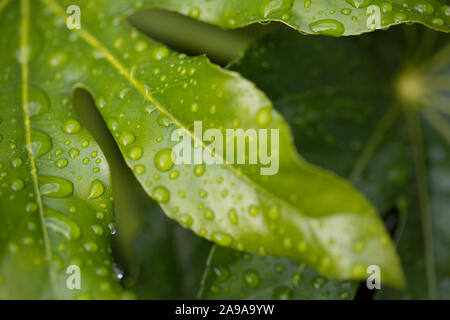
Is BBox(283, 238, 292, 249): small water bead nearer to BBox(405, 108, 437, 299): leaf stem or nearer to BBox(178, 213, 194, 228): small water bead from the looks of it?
BBox(178, 213, 194, 228): small water bead

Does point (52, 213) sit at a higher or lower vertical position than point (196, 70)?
lower

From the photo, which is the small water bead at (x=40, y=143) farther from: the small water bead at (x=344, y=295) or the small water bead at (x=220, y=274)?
the small water bead at (x=344, y=295)

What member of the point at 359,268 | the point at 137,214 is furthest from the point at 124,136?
the point at 137,214

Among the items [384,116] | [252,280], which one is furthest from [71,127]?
[384,116]

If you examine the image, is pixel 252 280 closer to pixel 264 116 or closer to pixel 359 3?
pixel 264 116

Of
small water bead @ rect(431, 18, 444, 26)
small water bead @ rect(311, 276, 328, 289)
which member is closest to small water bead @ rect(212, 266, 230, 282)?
small water bead @ rect(311, 276, 328, 289)
